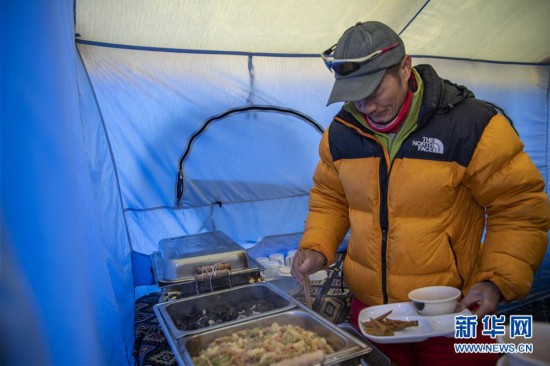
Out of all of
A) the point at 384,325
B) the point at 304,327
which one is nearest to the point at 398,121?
the point at 384,325

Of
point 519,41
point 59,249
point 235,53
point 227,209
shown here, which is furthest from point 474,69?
point 59,249

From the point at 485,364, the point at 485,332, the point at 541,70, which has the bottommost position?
the point at 485,364

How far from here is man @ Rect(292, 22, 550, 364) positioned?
1.75 meters

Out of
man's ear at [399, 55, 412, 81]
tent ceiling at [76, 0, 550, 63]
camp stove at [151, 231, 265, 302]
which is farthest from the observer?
tent ceiling at [76, 0, 550, 63]

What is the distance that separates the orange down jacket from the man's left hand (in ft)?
0.12

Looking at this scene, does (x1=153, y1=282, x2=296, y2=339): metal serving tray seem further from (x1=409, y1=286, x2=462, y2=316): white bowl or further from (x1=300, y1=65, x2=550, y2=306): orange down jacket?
(x1=409, y1=286, x2=462, y2=316): white bowl

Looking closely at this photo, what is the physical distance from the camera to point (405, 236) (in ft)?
6.16

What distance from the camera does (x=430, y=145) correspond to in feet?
6.06

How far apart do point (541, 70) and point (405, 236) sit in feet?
14.5

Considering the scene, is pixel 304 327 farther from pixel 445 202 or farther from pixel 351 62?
pixel 351 62

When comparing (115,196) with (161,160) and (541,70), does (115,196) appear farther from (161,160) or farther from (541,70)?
(541,70)

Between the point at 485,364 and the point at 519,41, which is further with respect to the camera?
the point at 519,41

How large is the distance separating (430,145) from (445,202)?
10.5 inches

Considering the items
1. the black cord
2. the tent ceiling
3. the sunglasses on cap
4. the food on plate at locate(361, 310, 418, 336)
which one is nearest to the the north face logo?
the sunglasses on cap
